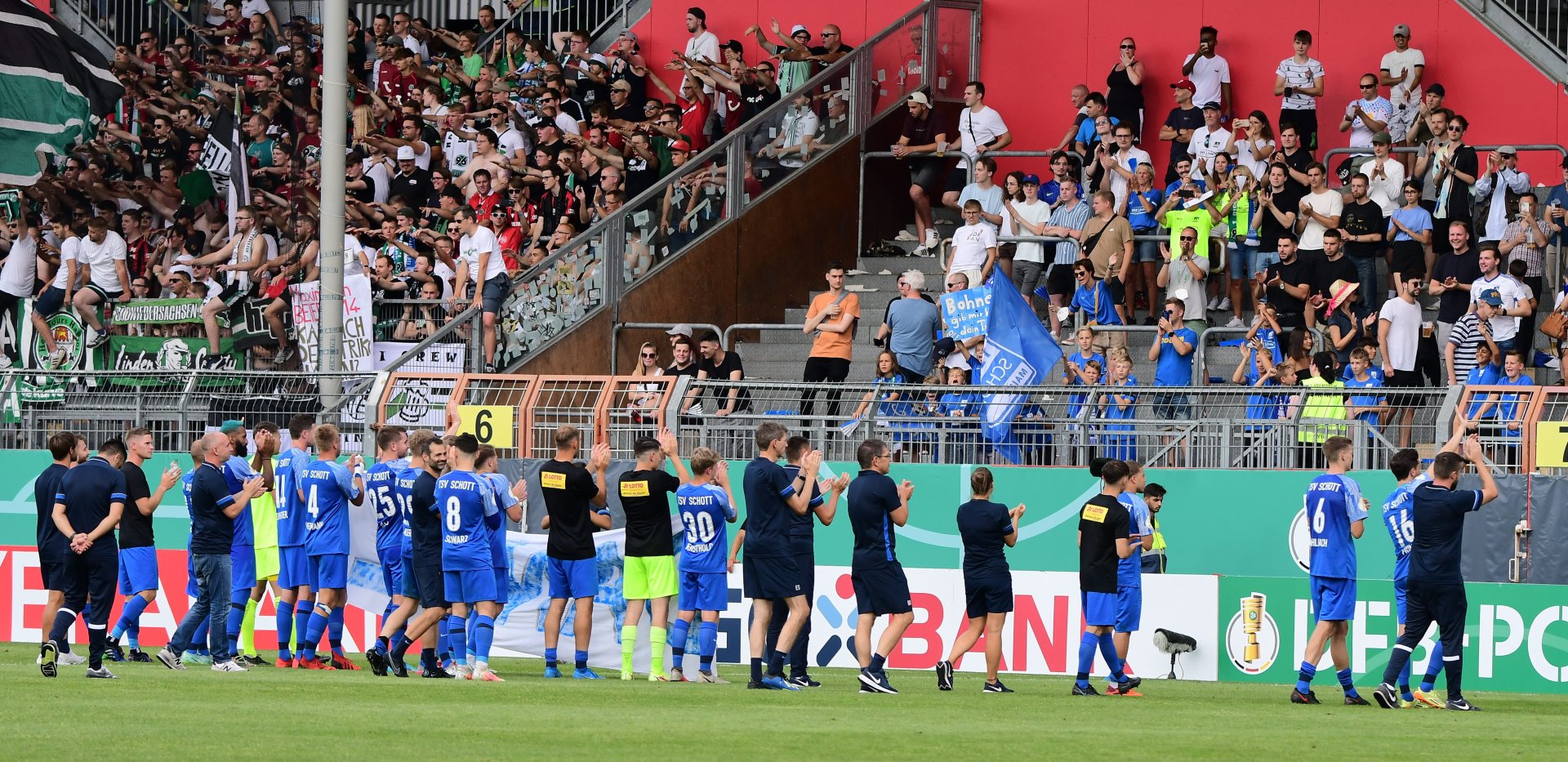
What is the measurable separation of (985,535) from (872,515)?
3.11 feet

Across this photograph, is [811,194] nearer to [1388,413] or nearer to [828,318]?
[828,318]

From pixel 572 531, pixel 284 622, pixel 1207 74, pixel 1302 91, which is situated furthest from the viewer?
pixel 1207 74

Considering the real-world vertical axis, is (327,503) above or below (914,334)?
below

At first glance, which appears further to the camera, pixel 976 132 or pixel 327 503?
pixel 976 132

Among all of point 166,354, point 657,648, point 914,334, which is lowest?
point 657,648

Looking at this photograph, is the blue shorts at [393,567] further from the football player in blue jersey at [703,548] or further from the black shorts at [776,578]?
the black shorts at [776,578]

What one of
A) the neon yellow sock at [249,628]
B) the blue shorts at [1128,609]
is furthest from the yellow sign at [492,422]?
the blue shorts at [1128,609]

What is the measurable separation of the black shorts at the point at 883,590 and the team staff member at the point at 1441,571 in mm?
3405

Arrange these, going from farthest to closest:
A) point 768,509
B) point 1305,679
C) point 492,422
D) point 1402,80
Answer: point 1402,80 < point 492,422 < point 768,509 < point 1305,679

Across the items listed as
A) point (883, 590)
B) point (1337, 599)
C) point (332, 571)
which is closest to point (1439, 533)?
point (1337, 599)

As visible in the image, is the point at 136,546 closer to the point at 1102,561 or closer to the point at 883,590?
the point at 883,590

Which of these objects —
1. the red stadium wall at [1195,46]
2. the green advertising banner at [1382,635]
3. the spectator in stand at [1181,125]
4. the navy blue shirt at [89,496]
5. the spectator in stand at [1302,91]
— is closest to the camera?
the navy blue shirt at [89,496]

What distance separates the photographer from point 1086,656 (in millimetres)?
15391

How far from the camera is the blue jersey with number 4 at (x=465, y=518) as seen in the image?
49.4ft
